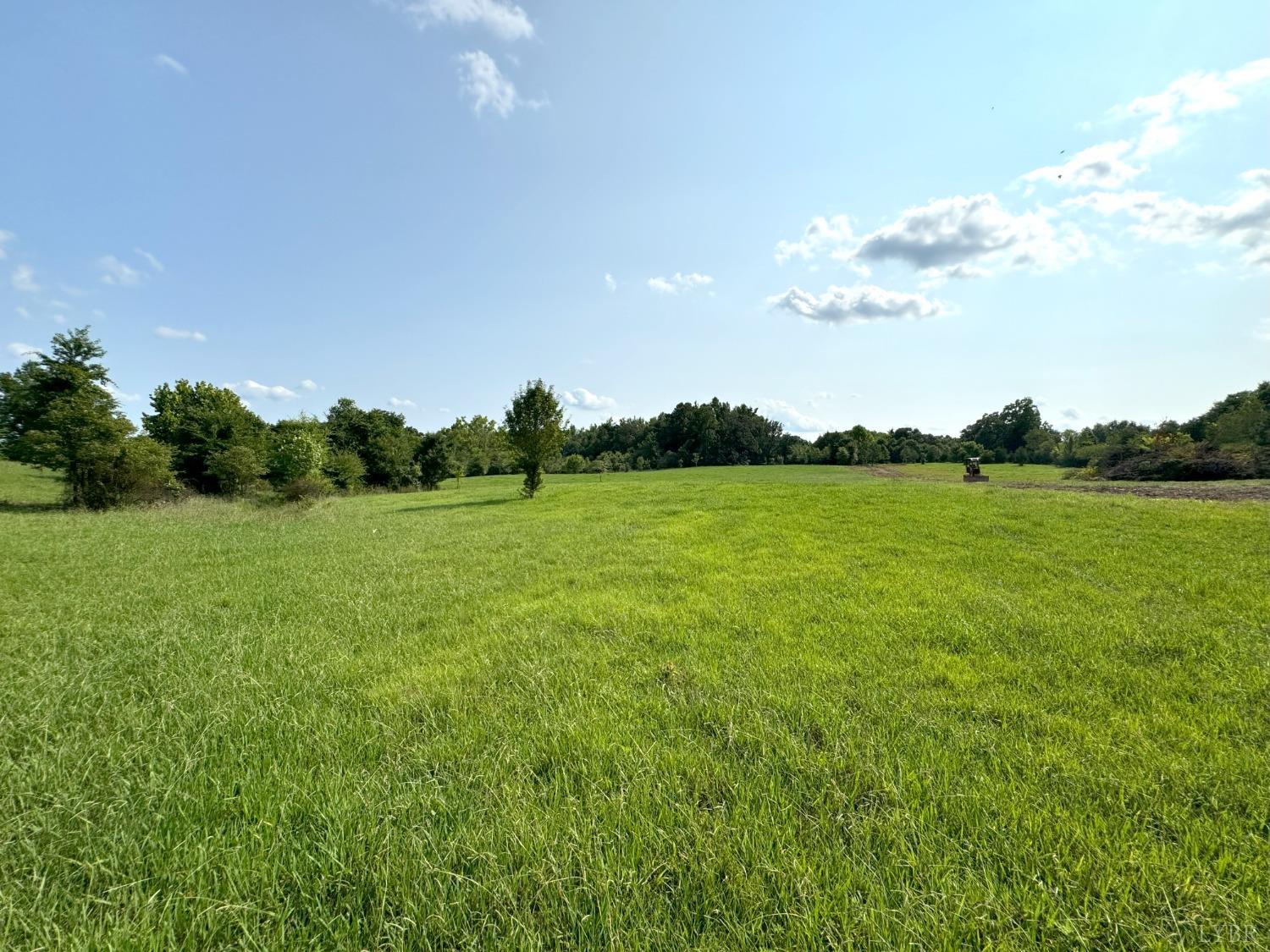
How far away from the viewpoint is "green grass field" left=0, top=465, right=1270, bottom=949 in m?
1.89

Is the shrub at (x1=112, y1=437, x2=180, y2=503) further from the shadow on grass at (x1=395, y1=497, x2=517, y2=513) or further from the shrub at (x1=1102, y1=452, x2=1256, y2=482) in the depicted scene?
the shrub at (x1=1102, y1=452, x2=1256, y2=482)

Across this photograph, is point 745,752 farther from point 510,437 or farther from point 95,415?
point 95,415

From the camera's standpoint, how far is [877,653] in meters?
4.40

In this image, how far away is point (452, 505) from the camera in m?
24.2

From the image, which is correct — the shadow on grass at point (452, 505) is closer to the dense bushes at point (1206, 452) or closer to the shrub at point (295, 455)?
the shrub at point (295, 455)

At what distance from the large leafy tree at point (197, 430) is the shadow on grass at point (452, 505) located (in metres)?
16.1

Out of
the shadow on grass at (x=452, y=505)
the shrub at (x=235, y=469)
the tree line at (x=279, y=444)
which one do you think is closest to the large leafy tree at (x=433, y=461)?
the tree line at (x=279, y=444)

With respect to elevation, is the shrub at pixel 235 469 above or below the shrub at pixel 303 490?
above

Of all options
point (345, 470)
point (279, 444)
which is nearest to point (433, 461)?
point (345, 470)

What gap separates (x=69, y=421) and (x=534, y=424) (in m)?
20.1

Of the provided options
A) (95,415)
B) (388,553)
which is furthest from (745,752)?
(95,415)

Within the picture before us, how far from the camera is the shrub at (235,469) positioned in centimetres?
2900

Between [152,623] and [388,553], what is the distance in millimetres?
4759

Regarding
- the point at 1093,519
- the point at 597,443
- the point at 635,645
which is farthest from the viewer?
the point at 597,443
